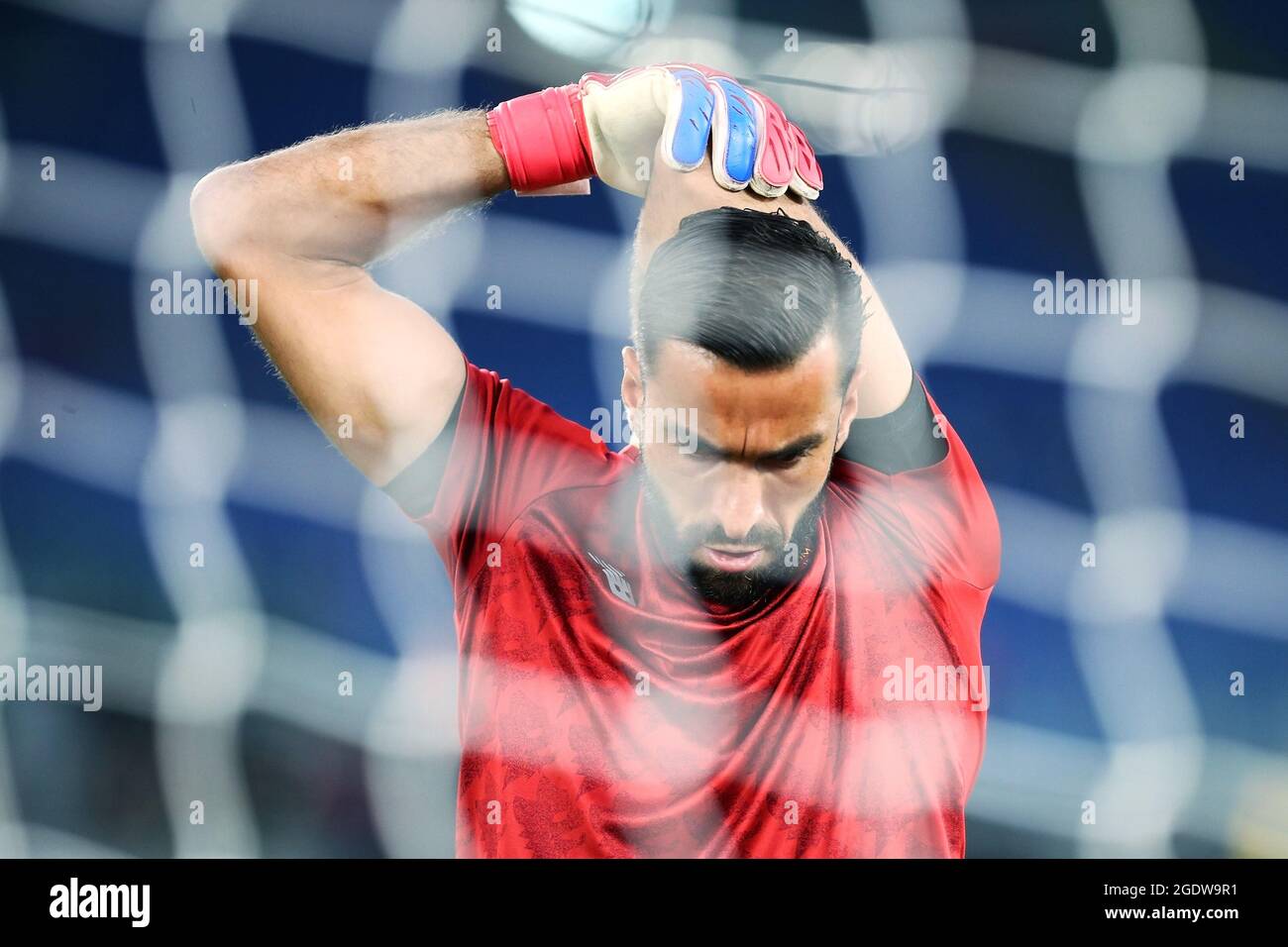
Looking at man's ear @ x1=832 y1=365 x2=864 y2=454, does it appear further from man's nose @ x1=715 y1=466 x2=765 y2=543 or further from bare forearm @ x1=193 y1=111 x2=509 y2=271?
bare forearm @ x1=193 y1=111 x2=509 y2=271

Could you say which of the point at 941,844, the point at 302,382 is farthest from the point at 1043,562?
the point at 302,382

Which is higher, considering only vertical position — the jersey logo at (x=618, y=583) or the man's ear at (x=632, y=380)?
the man's ear at (x=632, y=380)

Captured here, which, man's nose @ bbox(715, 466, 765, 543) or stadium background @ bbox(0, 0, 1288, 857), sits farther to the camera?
stadium background @ bbox(0, 0, 1288, 857)

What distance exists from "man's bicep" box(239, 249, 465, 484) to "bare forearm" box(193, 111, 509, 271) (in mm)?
26

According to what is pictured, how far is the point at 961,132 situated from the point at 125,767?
3.66 feet

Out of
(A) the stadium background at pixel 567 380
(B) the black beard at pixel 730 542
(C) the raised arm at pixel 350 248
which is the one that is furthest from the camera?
(A) the stadium background at pixel 567 380

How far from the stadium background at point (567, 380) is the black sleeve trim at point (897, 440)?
0.15 meters

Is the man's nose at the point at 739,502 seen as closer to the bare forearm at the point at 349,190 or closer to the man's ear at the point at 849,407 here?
the man's ear at the point at 849,407

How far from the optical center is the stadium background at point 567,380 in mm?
1147

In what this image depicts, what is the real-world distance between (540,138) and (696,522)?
347 millimetres

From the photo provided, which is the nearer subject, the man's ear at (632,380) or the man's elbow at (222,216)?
the man's elbow at (222,216)

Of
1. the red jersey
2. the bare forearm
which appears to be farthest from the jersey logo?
the bare forearm

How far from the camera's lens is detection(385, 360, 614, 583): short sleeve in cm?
96

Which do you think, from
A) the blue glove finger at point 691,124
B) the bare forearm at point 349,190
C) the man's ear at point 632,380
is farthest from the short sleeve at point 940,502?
the bare forearm at point 349,190
